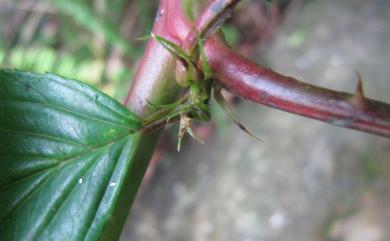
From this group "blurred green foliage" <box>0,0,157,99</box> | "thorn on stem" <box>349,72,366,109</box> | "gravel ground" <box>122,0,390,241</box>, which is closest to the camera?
"thorn on stem" <box>349,72,366,109</box>

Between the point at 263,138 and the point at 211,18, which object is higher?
the point at 211,18

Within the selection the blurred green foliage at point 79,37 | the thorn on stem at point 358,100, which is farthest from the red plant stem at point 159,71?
the blurred green foliage at point 79,37

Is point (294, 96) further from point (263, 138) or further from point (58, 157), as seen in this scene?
point (263, 138)

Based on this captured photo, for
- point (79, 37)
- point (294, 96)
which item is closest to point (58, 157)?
point (294, 96)

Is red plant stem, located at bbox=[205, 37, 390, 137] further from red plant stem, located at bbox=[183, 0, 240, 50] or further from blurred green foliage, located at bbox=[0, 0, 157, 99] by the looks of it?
blurred green foliage, located at bbox=[0, 0, 157, 99]

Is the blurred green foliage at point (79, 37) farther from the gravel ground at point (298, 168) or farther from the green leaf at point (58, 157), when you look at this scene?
the green leaf at point (58, 157)

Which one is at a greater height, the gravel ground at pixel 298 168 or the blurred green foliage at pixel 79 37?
the blurred green foliage at pixel 79 37

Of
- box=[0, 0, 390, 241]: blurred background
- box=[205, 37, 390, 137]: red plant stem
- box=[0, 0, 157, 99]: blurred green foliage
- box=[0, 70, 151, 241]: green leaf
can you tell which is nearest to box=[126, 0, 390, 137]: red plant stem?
box=[205, 37, 390, 137]: red plant stem
